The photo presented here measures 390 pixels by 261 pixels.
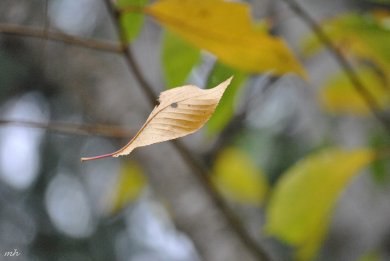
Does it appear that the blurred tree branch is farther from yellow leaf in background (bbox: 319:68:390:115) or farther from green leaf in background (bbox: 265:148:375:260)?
yellow leaf in background (bbox: 319:68:390:115)

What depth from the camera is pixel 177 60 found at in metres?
0.54

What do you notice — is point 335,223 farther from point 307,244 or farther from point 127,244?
point 127,244

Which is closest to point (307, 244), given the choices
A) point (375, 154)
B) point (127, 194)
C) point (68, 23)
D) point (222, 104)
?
point (375, 154)

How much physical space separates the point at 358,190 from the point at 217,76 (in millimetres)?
568

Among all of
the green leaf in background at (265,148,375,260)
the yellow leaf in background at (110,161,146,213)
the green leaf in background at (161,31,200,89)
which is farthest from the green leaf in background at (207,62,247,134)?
the yellow leaf in background at (110,161,146,213)

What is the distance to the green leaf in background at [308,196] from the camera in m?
0.64

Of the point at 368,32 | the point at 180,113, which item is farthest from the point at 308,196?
the point at 180,113

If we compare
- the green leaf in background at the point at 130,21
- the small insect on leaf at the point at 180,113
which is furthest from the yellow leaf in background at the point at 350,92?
the small insect on leaf at the point at 180,113

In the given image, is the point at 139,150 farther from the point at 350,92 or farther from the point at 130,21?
the point at 130,21

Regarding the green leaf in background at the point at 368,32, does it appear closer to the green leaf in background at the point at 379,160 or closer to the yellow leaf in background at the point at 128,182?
the green leaf in background at the point at 379,160

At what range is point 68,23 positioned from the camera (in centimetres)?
117

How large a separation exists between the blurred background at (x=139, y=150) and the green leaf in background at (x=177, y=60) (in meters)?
0.18

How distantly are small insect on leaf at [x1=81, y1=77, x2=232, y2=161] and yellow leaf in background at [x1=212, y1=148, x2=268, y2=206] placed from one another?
0.71 m

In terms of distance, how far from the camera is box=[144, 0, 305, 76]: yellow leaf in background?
46 cm
